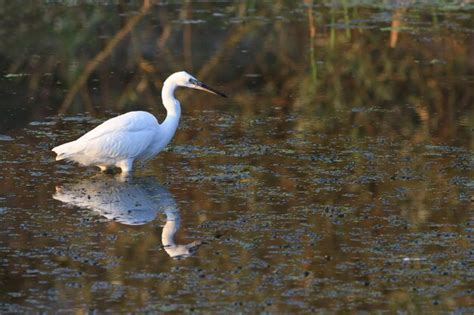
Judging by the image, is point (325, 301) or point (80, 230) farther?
point (80, 230)

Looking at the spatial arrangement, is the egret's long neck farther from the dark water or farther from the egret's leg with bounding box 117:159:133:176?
the egret's leg with bounding box 117:159:133:176

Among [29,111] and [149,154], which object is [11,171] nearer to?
[149,154]

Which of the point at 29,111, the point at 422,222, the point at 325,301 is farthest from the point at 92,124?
the point at 325,301

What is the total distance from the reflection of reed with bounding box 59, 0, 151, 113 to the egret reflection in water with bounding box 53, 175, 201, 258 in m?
2.60

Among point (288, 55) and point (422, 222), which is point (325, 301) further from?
point (288, 55)

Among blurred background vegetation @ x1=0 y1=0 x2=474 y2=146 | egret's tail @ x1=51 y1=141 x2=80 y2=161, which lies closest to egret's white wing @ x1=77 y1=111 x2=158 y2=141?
egret's tail @ x1=51 y1=141 x2=80 y2=161

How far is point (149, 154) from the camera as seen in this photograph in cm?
891

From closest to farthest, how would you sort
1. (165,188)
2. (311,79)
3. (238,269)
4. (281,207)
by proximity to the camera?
(238,269), (281,207), (165,188), (311,79)

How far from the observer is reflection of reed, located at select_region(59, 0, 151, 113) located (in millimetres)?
11422

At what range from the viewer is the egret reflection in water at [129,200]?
7316mm

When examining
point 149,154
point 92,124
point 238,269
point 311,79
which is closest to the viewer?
point 238,269

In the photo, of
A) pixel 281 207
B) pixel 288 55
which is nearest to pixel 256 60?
pixel 288 55

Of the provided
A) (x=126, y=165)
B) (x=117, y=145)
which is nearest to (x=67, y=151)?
(x=117, y=145)

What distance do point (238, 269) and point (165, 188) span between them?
199cm
